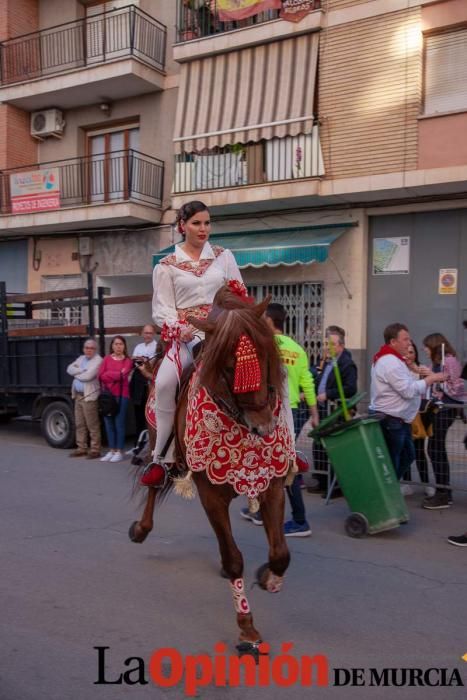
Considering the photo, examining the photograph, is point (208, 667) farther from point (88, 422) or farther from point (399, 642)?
point (88, 422)

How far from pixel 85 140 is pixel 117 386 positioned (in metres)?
10.6

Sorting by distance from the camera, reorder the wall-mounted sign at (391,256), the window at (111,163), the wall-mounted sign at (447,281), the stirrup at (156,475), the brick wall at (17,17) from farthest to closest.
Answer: the brick wall at (17,17), the window at (111,163), the wall-mounted sign at (391,256), the wall-mounted sign at (447,281), the stirrup at (156,475)

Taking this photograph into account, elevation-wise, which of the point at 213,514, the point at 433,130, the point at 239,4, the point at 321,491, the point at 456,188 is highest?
the point at 239,4

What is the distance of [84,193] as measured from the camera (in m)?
17.6

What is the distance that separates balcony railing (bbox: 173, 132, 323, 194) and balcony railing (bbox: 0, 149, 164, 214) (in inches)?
44.8

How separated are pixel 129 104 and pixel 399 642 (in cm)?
1600

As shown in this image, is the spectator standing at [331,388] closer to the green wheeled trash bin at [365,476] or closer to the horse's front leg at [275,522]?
the green wheeled trash bin at [365,476]

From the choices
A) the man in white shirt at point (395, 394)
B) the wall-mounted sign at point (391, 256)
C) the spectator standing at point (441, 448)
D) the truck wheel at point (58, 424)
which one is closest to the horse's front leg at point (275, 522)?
the man in white shirt at point (395, 394)

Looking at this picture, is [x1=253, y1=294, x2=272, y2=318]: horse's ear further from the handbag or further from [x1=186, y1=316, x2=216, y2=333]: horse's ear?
the handbag

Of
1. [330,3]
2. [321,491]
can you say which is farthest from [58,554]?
[330,3]

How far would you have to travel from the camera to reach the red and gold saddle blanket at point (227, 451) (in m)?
3.64

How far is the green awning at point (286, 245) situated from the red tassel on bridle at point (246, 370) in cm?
1008

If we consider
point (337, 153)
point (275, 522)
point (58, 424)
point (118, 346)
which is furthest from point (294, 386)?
point (337, 153)

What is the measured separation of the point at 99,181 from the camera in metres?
17.5
